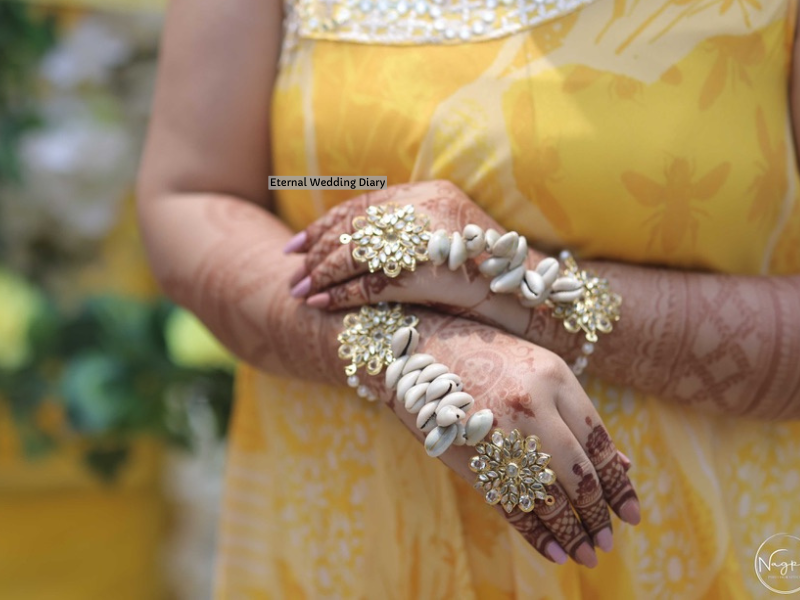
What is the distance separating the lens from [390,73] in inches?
30.4

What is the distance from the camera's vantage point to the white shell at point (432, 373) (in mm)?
649

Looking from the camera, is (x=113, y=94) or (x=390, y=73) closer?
(x=390, y=73)

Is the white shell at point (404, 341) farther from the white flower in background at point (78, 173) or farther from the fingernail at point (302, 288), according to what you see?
the white flower in background at point (78, 173)

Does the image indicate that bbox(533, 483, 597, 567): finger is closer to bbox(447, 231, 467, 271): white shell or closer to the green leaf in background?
bbox(447, 231, 467, 271): white shell

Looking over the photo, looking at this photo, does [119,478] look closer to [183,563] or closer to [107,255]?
[183,563]

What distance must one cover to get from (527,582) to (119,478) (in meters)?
1.11

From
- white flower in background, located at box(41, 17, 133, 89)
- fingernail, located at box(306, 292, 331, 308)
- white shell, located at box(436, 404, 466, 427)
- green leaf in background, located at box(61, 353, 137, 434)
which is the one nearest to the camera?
white shell, located at box(436, 404, 466, 427)

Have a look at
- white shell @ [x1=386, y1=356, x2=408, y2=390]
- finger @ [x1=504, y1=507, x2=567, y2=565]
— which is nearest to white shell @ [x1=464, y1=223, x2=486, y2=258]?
white shell @ [x1=386, y1=356, x2=408, y2=390]

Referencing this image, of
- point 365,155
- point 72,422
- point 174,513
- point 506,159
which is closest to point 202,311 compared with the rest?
point 365,155

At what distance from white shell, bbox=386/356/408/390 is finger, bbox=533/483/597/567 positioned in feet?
0.47

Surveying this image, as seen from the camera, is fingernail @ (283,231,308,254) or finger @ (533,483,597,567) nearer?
finger @ (533,483,597,567)

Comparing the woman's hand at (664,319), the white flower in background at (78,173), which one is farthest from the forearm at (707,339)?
the white flower in background at (78,173)

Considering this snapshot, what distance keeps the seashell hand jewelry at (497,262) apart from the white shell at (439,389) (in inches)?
3.7

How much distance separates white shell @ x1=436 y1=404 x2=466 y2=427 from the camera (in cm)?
62
